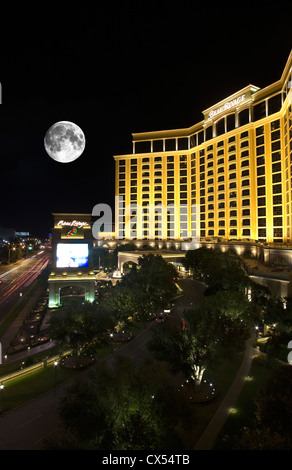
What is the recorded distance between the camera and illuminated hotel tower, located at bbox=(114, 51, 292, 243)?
72688 millimetres

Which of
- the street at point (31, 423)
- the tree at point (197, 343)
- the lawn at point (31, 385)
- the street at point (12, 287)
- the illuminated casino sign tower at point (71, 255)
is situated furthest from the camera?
the street at point (12, 287)

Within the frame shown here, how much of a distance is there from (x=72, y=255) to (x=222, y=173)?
62175 mm

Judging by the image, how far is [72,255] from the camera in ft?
167

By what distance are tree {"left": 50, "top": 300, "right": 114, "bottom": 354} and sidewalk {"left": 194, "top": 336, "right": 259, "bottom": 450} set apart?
13027 millimetres

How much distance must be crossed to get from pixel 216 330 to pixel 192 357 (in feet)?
9.99

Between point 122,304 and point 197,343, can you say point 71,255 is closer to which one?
point 122,304

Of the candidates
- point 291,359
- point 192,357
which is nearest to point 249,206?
point 291,359

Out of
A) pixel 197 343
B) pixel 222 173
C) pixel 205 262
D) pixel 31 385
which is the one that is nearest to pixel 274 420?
pixel 197 343

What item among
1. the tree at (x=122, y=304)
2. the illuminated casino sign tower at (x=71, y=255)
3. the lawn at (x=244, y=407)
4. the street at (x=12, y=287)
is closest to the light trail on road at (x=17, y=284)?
the street at (x=12, y=287)

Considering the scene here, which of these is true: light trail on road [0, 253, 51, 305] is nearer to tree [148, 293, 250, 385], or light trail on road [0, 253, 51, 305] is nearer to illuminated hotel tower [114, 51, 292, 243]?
illuminated hotel tower [114, 51, 292, 243]

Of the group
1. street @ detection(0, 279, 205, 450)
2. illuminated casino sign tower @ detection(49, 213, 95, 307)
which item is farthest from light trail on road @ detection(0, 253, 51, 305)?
street @ detection(0, 279, 205, 450)

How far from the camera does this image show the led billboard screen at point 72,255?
165ft

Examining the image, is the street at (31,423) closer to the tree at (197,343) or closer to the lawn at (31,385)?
the lawn at (31,385)

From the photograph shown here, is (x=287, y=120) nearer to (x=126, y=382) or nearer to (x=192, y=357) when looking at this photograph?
(x=192, y=357)
